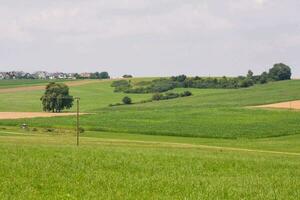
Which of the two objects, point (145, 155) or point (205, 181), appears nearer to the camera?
point (205, 181)

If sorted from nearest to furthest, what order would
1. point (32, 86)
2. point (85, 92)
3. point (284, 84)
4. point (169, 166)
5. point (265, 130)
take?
point (169, 166) → point (265, 130) → point (284, 84) → point (85, 92) → point (32, 86)

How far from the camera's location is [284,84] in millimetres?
139125

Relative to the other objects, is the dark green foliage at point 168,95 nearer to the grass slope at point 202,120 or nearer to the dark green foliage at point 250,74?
the grass slope at point 202,120

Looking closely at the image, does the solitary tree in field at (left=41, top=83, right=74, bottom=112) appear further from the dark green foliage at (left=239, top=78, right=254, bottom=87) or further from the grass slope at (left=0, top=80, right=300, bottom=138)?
the dark green foliage at (left=239, top=78, right=254, bottom=87)

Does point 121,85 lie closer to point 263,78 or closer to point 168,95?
point 168,95

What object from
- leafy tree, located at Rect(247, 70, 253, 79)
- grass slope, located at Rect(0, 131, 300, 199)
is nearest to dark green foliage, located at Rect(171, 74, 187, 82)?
leafy tree, located at Rect(247, 70, 253, 79)

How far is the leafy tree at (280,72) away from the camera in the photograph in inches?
6516

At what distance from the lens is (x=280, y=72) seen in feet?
545

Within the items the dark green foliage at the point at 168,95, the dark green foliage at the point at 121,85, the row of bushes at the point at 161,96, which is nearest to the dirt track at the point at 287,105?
the row of bushes at the point at 161,96

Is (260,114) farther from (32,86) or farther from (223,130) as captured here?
(32,86)

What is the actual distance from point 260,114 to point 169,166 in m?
61.4

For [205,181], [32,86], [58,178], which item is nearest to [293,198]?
[205,181]

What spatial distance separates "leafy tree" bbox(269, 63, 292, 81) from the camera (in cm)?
16550

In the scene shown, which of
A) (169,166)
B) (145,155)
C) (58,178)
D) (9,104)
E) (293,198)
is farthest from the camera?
(9,104)
